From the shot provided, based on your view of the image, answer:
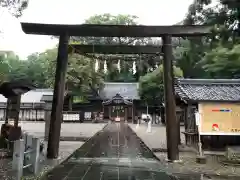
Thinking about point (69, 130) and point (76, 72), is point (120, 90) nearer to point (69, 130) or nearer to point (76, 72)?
point (76, 72)

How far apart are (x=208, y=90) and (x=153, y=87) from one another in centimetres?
2113

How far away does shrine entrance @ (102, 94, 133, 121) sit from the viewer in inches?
1871

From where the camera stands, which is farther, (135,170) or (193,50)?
(135,170)

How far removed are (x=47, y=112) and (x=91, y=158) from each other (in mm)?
7650

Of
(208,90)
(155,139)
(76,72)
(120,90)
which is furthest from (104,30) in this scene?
(120,90)

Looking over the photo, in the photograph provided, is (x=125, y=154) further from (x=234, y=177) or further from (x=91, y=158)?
(x=234, y=177)

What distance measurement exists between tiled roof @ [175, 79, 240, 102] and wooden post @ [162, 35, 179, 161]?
225 centimetres

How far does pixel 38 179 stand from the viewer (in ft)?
24.3

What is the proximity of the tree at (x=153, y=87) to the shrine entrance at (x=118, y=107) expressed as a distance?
9.55 meters

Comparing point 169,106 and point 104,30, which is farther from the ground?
point 104,30

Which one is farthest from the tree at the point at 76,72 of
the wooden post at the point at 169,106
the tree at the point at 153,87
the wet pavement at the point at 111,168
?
the wooden post at the point at 169,106

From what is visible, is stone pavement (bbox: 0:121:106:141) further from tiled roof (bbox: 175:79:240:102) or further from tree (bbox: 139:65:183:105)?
tiled roof (bbox: 175:79:240:102)

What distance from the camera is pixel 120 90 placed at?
54.8m

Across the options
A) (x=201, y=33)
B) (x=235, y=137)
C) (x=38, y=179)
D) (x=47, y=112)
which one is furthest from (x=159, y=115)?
(x=38, y=179)
